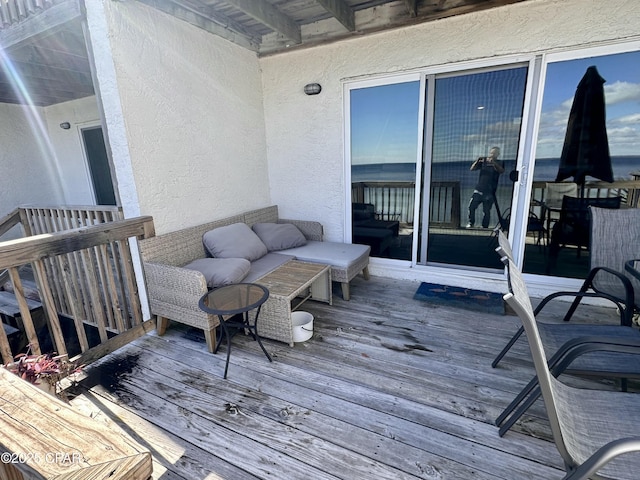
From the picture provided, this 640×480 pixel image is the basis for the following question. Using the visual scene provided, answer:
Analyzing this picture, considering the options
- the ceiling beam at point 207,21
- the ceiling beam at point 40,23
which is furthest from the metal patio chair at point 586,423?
the ceiling beam at point 40,23

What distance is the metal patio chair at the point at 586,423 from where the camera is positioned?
34.5 inches

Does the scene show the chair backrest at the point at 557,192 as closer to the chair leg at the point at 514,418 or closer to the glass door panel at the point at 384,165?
the glass door panel at the point at 384,165

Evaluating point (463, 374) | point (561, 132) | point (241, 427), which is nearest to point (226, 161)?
point (241, 427)

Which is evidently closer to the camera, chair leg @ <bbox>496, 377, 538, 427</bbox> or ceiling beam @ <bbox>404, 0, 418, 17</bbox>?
chair leg @ <bbox>496, 377, 538, 427</bbox>

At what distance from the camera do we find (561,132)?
2.76 m

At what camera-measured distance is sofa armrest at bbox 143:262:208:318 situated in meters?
2.29

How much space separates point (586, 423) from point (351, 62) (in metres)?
3.44

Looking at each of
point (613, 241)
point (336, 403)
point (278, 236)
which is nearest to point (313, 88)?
point (278, 236)

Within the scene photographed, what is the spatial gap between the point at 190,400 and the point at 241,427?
1.38ft

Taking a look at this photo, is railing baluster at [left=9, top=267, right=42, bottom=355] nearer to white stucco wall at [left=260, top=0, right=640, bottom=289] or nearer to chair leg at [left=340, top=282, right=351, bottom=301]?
chair leg at [left=340, top=282, right=351, bottom=301]

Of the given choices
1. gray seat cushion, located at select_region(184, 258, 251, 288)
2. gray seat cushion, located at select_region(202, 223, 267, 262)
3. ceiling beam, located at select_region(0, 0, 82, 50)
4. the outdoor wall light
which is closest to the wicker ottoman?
gray seat cushion, located at select_region(202, 223, 267, 262)

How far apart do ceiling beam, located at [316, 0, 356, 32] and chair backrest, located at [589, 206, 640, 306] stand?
2327mm

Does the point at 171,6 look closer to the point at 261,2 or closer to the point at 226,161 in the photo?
the point at 261,2

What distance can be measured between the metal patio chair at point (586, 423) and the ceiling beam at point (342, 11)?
2.56m
